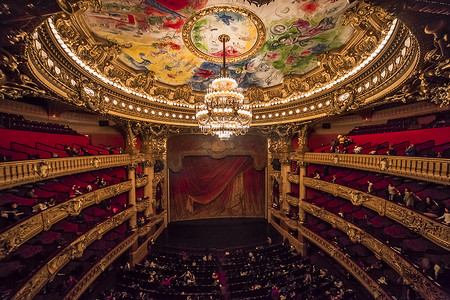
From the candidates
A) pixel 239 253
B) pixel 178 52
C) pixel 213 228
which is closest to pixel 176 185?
pixel 213 228

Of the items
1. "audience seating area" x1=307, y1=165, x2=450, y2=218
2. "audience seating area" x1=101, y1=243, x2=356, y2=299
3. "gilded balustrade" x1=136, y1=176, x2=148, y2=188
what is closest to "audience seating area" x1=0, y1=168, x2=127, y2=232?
"gilded balustrade" x1=136, y1=176, x2=148, y2=188

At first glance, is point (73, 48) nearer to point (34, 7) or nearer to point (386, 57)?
point (34, 7)

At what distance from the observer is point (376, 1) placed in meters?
2.68

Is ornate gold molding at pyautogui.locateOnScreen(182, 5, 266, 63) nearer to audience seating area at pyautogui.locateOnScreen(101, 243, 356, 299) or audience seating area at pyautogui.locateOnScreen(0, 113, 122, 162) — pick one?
audience seating area at pyautogui.locateOnScreen(0, 113, 122, 162)

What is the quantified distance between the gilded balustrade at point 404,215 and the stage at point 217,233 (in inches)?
253

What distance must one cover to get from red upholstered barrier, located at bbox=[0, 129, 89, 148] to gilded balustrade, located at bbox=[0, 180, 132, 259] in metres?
2.96

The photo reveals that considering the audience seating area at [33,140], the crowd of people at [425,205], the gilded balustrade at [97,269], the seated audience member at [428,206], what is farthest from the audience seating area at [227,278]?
the audience seating area at [33,140]

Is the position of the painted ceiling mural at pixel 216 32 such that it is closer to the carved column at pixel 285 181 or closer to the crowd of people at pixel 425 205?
the crowd of people at pixel 425 205

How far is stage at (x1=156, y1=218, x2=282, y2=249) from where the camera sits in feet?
41.0

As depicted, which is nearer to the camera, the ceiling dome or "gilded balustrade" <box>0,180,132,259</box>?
"gilded balustrade" <box>0,180,132,259</box>

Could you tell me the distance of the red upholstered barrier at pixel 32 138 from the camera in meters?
6.88

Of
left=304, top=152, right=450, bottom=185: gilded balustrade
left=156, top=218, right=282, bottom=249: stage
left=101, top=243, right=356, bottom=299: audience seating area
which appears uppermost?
left=304, top=152, right=450, bottom=185: gilded balustrade

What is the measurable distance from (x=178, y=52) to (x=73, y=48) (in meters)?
3.68

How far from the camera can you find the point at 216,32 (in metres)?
7.13
